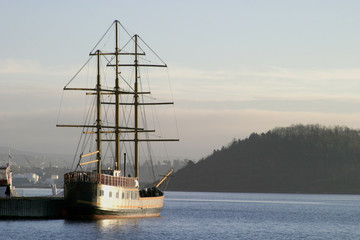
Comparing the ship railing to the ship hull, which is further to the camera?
the ship railing

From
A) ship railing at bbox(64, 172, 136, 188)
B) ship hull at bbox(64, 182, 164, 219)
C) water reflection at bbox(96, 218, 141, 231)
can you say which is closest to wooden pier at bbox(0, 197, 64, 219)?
ship hull at bbox(64, 182, 164, 219)

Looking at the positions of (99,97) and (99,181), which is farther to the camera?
(99,97)

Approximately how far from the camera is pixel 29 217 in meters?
97.5

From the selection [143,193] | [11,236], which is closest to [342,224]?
[143,193]

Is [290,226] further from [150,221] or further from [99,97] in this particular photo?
[99,97]

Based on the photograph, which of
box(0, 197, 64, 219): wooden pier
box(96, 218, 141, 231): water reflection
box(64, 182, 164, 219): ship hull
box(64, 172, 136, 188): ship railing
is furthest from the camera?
box(64, 172, 136, 188): ship railing

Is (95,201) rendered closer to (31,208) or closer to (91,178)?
(91,178)

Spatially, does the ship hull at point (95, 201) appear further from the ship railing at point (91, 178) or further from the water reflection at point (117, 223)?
the water reflection at point (117, 223)

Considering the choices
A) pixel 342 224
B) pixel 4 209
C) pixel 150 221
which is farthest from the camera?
pixel 342 224

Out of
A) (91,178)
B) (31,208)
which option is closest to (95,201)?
(91,178)

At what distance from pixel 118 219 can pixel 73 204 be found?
39.5 ft

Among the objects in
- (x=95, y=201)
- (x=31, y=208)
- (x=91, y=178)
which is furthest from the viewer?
(x=91, y=178)

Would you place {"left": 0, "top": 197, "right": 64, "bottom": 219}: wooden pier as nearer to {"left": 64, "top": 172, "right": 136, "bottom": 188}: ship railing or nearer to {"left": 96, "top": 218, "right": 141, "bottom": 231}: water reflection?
{"left": 64, "top": 172, "right": 136, "bottom": 188}: ship railing

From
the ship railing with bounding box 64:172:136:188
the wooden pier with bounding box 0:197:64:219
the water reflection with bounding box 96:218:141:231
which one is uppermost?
the ship railing with bounding box 64:172:136:188
